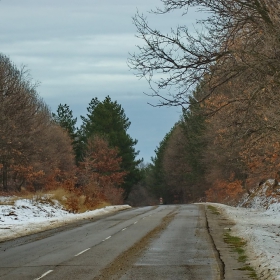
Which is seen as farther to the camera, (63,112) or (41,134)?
(63,112)

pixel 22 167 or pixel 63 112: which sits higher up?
pixel 63 112

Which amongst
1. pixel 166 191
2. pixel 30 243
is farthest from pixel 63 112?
pixel 30 243

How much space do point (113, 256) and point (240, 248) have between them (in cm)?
381

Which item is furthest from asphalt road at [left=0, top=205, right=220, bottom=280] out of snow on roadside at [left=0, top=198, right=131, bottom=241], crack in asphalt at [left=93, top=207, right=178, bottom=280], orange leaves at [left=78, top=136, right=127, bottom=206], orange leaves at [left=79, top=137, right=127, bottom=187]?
orange leaves at [left=79, top=137, right=127, bottom=187]

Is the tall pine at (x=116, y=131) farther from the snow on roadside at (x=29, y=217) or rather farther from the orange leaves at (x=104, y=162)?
the snow on roadside at (x=29, y=217)

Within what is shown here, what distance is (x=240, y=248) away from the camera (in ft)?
54.3

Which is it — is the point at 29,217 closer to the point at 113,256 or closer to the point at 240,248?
the point at 113,256

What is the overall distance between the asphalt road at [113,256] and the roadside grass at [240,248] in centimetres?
64

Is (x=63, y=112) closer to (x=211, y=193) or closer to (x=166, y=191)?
(x=166, y=191)

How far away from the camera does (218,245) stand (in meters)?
17.7

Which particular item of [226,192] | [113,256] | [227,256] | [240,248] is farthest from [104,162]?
[227,256]

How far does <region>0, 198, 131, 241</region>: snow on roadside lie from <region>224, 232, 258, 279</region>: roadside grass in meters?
8.08

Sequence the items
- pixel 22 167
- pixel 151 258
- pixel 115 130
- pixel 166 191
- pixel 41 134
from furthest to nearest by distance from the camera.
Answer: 1. pixel 166 191
2. pixel 115 130
3. pixel 41 134
4. pixel 22 167
5. pixel 151 258

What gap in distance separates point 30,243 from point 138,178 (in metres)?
74.9
